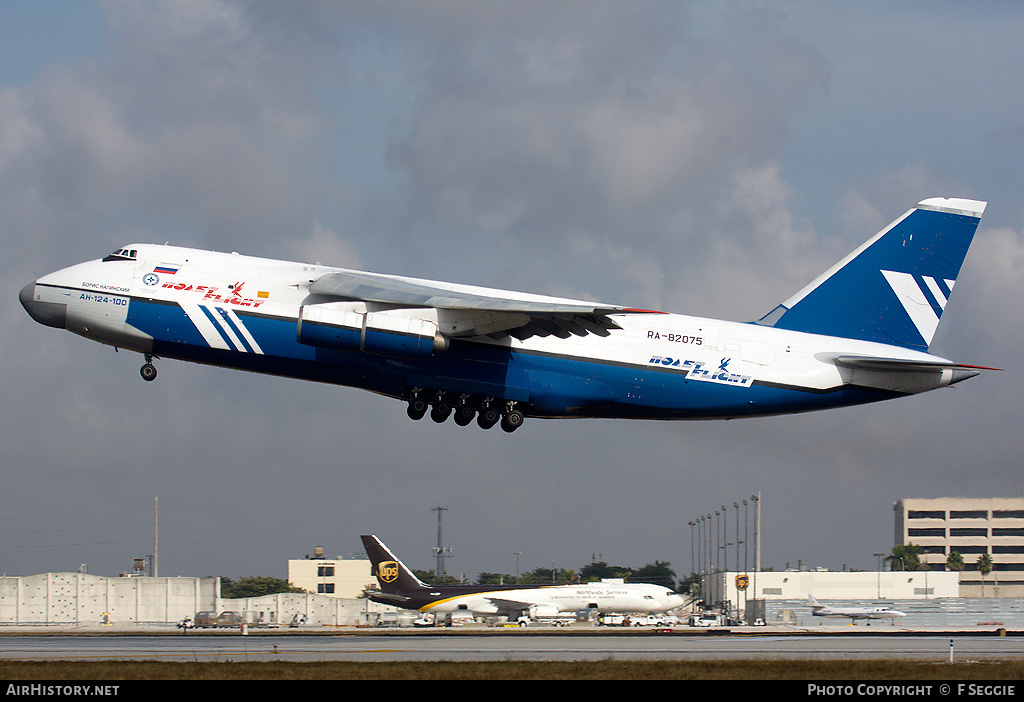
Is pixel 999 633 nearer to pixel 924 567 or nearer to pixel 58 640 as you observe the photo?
pixel 58 640

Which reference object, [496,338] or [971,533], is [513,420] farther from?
[971,533]

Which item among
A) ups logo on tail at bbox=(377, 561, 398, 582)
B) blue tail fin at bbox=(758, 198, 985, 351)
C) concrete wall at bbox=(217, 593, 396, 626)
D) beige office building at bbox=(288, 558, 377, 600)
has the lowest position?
beige office building at bbox=(288, 558, 377, 600)

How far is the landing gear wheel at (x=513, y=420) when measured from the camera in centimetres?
2564

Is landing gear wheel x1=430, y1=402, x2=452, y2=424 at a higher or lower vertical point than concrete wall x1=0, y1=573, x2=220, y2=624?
higher

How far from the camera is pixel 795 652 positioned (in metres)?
26.8

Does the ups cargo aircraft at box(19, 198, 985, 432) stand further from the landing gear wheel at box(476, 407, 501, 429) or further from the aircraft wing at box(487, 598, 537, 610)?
the aircraft wing at box(487, 598, 537, 610)

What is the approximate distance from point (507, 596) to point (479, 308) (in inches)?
1141

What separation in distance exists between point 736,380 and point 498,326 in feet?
20.7

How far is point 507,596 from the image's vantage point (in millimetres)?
49219

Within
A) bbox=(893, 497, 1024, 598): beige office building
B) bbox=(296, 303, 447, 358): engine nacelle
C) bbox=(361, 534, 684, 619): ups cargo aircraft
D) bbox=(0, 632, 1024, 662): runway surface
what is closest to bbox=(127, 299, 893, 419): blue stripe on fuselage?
bbox=(296, 303, 447, 358): engine nacelle

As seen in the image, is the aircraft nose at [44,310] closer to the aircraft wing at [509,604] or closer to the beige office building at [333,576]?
the aircraft wing at [509,604]

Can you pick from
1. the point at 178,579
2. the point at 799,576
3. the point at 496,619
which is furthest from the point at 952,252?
the point at 178,579

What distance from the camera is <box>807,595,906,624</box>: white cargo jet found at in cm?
5169

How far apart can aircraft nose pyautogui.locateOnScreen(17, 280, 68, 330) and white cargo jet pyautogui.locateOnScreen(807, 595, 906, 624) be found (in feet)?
129
